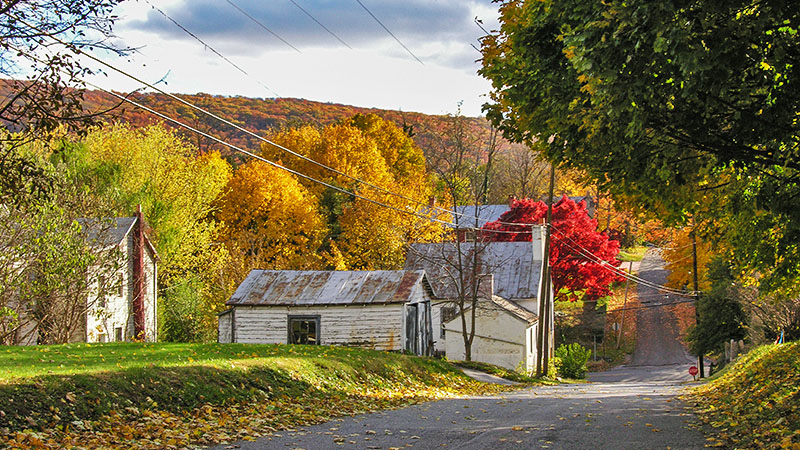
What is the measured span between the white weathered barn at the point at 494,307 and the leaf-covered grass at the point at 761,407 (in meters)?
17.1

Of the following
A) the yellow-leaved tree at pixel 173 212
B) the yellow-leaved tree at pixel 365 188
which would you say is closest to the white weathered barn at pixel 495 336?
the yellow-leaved tree at pixel 365 188

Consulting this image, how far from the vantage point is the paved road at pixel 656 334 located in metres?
55.0

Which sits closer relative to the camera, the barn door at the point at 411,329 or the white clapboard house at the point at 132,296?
the barn door at the point at 411,329

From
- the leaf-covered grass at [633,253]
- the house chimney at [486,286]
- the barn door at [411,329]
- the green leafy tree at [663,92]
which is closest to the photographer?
the green leafy tree at [663,92]

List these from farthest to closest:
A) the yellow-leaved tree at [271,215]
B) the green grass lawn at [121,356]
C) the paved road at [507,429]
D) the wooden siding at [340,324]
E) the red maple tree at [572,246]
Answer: the red maple tree at [572,246]
the yellow-leaved tree at [271,215]
the wooden siding at [340,324]
the green grass lawn at [121,356]
the paved road at [507,429]

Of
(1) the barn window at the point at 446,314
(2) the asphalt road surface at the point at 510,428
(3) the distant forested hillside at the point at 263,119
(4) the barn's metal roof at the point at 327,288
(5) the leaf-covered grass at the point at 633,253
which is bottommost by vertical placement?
(1) the barn window at the point at 446,314

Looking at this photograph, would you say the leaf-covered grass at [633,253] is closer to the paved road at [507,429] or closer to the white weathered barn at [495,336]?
the white weathered barn at [495,336]

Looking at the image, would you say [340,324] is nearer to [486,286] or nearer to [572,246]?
[486,286]

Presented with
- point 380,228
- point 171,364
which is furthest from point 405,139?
point 171,364

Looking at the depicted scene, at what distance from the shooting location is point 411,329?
32.5 meters

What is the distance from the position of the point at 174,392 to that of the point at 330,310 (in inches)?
756

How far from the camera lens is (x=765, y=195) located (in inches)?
368

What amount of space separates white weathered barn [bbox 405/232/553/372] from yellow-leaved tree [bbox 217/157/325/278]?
1091cm

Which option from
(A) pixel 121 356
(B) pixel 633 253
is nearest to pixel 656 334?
(B) pixel 633 253
